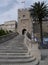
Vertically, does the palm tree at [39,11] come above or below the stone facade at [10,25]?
above

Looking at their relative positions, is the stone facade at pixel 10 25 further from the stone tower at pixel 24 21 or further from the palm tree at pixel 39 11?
the palm tree at pixel 39 11

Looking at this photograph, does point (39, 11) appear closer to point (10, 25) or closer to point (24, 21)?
point (24, 21)

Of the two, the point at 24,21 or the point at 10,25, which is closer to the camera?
the point at 24,21

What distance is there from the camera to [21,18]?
2736 inches

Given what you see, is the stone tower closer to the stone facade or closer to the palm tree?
the stone facade

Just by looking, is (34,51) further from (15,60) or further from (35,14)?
(35,14)

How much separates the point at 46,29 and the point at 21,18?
916 cm

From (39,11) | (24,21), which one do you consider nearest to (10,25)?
(24,21)

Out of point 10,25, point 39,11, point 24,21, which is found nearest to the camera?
point 39,11

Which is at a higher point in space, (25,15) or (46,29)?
(25,15)

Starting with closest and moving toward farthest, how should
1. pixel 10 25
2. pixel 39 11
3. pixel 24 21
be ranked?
pixel 39 11 → pixel 24 21 → pixel 10 25

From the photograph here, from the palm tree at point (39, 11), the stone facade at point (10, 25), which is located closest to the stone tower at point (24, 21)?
the stone facade at point (10, 25)

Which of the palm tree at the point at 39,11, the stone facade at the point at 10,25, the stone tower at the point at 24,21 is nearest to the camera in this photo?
the palm tree at the point at 39,11

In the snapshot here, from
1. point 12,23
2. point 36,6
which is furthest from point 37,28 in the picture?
point 36,6
